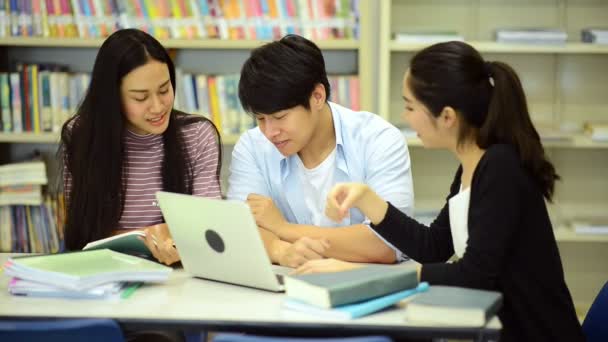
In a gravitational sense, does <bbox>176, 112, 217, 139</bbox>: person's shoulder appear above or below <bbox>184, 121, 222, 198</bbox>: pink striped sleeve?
above

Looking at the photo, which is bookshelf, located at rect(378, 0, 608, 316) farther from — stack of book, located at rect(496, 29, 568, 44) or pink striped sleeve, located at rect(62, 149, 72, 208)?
pink striped sleeve, located at rect(62, 149, 72, 208)

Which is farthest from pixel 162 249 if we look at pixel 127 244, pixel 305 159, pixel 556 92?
pixel 556 92

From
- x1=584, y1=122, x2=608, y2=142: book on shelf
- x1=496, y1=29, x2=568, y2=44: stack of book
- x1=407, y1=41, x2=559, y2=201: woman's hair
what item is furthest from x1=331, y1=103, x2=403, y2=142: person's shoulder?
x1=584, y1=122, x2=608, y2=142: book on shelf

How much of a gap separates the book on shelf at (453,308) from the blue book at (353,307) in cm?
6

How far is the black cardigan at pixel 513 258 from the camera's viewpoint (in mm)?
1844

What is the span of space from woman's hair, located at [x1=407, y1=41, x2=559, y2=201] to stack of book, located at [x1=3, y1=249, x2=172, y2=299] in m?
0.77

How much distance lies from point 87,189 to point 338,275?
1.00 metres

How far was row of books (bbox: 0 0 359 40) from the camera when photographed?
3627 mm

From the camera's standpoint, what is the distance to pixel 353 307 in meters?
1.74

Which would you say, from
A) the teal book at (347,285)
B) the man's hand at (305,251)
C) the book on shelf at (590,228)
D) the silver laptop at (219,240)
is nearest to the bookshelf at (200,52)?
the book on shelf at (590,228)

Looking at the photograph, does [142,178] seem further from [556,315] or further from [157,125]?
[556,315]

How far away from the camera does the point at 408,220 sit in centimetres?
216

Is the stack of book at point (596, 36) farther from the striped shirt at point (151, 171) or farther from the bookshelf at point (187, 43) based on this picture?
the striped shirt at point (151, 171)

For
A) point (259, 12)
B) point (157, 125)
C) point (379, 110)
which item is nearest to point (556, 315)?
point (157, 125)
